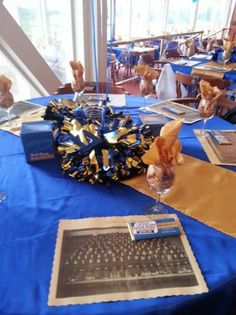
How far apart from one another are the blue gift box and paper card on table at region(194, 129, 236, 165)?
60cm

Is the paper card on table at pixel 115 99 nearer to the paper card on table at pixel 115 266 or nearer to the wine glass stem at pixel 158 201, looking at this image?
the wine glass stem at pixel 158 201

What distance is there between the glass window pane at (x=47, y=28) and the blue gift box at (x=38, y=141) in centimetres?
189

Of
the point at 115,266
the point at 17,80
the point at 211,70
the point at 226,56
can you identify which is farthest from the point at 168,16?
the point at 115,266

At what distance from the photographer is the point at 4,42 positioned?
6.59ft

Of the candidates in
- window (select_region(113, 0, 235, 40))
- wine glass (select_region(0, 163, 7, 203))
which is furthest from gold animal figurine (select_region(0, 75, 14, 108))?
window (select_region(113, 0, 235, 40))

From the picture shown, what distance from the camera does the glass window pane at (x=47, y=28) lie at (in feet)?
8.59

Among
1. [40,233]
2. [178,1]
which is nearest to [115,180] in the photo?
[40,233]

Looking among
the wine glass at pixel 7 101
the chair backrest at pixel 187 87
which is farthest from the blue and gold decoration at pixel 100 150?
the chair backrest at pixel 187 87

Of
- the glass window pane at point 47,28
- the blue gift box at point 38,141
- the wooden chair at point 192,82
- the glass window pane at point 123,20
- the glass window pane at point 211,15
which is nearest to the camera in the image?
the blue gift box at point 38,141

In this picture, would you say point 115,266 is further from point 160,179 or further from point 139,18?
point 139,18

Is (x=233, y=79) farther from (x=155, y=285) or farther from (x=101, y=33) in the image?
(x=155, y=285)

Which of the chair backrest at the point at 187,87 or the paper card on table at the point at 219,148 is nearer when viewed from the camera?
the paper card on table at the point at 219,148

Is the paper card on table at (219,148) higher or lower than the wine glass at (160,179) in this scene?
lower

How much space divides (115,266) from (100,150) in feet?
1.28
